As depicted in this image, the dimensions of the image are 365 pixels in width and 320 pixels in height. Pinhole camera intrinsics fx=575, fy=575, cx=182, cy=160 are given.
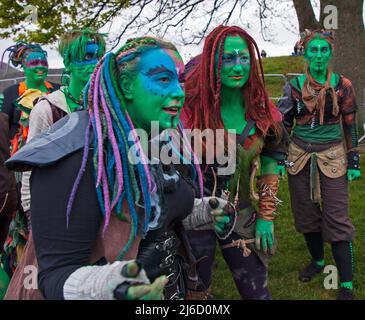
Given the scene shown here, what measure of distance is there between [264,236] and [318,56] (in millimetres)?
1900

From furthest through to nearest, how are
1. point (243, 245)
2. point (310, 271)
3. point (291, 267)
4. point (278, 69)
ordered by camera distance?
point (278, 69) → point (291, 267) → point (310, 271) → point (243, 245)

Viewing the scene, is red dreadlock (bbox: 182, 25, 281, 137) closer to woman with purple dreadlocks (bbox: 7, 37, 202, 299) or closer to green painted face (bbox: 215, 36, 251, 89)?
green painted face (bbox: 215, 36, 251, 89)

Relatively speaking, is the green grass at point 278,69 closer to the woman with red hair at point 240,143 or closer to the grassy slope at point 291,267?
the grassy slope at point 291,267

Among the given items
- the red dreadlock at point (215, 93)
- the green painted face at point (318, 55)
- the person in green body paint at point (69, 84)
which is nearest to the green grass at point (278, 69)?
the green painted face at point (318, 55)

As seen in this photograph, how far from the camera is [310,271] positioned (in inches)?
188

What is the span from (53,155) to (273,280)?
11.6 ft

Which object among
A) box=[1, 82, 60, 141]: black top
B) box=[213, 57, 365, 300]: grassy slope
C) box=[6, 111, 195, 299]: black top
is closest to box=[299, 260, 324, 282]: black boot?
box=[213, 57, 365, 300]: grassy slope

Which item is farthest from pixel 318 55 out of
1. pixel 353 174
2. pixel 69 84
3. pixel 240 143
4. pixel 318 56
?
pixel 69 84

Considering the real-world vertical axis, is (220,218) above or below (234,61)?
below

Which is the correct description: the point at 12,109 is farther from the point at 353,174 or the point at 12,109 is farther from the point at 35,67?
the point at 353,174

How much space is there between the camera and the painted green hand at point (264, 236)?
3096 mm

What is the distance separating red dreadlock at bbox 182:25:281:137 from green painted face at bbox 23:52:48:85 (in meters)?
2.00

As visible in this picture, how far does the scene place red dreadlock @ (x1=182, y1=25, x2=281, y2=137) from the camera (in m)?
3.16
